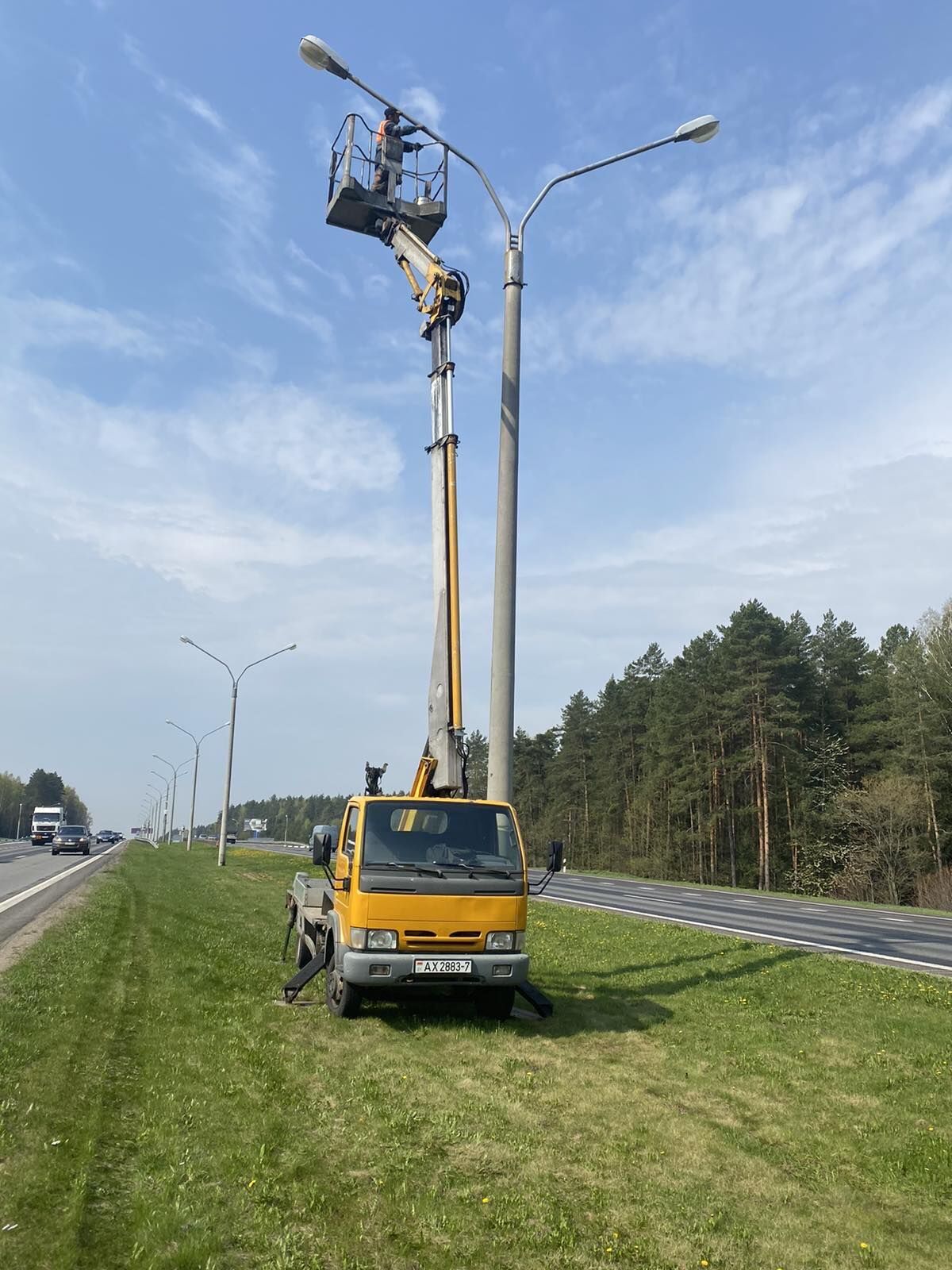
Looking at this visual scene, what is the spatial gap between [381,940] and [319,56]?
10.1 m

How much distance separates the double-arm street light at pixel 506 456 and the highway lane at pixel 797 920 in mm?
7017

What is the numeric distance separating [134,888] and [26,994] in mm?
16400

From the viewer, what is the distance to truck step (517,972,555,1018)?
896 cm

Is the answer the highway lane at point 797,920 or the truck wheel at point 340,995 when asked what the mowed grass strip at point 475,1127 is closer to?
the truck wheel at point 340,995

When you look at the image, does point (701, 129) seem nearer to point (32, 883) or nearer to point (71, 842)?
point (32, 883)

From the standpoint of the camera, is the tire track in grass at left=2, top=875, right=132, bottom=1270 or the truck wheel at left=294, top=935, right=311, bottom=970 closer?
the tire track in grass at left=2, top=875, right=132, bottom=1270

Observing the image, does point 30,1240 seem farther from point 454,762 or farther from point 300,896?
point 300,896

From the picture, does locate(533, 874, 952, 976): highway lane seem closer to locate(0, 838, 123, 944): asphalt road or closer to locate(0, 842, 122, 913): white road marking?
locate(0, 838, 123, 944): asphalt road

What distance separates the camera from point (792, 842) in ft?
165

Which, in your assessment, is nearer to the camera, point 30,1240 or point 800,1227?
point 30,1240

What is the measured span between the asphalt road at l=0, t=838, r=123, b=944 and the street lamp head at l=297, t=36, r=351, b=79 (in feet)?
41.7

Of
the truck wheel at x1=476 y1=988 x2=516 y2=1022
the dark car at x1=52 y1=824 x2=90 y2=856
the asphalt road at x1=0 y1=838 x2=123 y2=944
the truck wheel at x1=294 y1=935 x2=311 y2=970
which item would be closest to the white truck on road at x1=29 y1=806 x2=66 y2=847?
the dark car at x1=52 y1=824 x2=90 y2=856

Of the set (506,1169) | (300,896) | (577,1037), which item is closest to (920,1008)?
(577,1037)

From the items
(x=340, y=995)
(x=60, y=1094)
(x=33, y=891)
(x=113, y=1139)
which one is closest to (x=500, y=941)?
(x=340, y=995)
